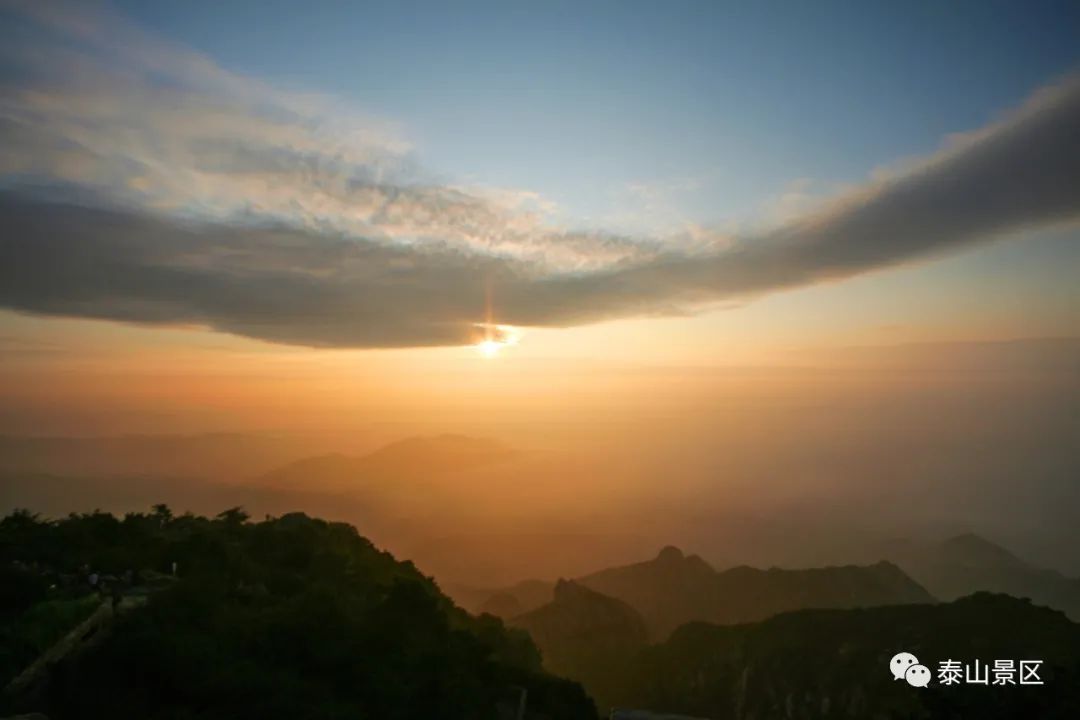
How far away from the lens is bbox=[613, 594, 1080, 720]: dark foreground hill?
258 ft

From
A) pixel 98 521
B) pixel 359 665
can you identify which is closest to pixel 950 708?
pixel 359 665

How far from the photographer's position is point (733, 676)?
107750mm

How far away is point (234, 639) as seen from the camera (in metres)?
24.9

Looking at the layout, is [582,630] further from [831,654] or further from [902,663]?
[902,663]

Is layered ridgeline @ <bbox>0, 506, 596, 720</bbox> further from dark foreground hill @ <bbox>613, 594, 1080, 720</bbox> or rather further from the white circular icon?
dark foreground hill @ <bbox>613, 594, 1080, 720</bbox>

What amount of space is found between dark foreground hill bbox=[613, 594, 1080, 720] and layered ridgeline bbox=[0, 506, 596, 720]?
159 ft

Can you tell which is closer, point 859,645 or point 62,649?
point 62,649

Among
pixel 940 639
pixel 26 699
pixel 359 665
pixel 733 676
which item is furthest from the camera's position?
pixel 733 676

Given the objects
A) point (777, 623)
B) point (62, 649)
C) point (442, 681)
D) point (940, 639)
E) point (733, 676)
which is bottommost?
point (733, 676)

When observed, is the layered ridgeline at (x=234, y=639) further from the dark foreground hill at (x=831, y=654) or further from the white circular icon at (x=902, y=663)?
the dark foreground hill at (x=831, y=654)

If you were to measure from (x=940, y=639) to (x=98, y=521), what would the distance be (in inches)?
3807

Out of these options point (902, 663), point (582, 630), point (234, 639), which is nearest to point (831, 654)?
point (902, 663)

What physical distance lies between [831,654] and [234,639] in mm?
94167

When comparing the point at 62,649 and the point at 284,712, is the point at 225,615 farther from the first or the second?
the point at 284,712
